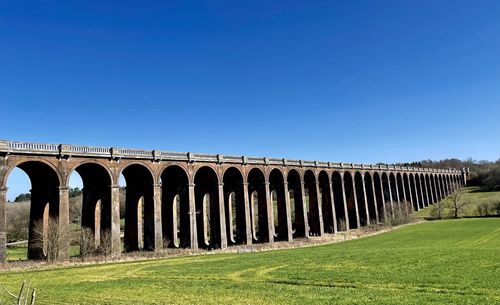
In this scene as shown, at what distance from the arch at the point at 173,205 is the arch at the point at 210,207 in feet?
13.3

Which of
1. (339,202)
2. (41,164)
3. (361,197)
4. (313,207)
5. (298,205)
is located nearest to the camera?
(41,164)

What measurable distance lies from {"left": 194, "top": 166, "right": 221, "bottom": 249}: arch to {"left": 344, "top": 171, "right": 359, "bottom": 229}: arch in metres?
38.6

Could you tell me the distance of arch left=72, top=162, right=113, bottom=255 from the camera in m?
45.1

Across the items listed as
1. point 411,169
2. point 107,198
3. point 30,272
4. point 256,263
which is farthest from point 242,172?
point 411,169

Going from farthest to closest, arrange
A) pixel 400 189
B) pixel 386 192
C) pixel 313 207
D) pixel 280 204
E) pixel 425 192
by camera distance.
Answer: pixel 425 192, pixel 400 189, pixel 386 192, pixel 313 207, pixel 280 204

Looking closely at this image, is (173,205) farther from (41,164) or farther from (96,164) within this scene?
(41,164)

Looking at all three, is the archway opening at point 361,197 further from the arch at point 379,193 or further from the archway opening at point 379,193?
the archway opening at point 379,193

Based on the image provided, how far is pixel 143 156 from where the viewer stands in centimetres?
4938

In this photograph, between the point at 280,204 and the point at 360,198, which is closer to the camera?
the point at 280,204

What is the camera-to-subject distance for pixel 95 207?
48562 mm

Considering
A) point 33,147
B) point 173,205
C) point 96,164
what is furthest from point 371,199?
point 33,147

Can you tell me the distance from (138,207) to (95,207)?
6.32 metres

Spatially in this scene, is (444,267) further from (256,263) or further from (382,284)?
(256,263)

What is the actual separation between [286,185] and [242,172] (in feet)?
35.4
